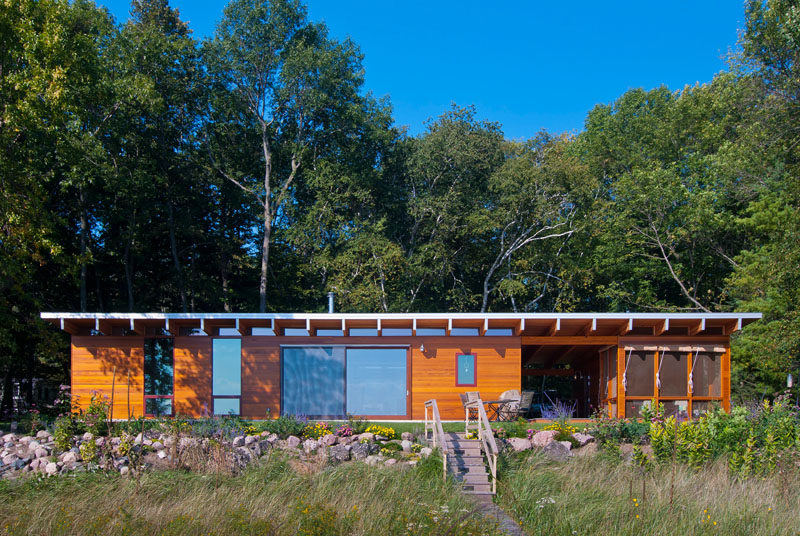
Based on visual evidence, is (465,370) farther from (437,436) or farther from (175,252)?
(175,252)

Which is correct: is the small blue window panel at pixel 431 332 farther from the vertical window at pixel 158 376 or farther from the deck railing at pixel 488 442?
the vertical window at pixel 158 376

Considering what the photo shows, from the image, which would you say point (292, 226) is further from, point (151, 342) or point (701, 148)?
point (701, 148)

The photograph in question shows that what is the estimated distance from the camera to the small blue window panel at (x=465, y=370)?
1470cm

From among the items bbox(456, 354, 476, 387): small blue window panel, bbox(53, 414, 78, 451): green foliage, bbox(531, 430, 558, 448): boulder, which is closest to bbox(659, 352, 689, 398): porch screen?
bbox(531, 430, 558, 448): boulder

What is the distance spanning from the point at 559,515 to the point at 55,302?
17.7 meters

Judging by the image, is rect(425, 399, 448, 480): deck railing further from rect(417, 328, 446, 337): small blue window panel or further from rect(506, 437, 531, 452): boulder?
rect(417, 328, 446, 337): small blue window panel

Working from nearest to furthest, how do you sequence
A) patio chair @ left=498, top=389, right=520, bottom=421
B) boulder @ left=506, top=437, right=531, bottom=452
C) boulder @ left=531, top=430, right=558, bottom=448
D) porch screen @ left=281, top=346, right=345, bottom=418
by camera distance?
1. boulder @ left=506, top=437, right=531, bottom=452
2. boulder @ left=531, top=430, right=558, bottom=448
3. patio chair @ left=498, top=389, right=520, bottom=421
4. porch screen @ left=281, top=346, right=345, bottom=418

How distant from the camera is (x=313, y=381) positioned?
48.4 feet

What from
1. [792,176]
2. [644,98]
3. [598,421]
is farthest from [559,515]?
[644,98]

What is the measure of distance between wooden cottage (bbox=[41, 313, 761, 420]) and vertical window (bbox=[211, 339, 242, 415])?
21 millimetres

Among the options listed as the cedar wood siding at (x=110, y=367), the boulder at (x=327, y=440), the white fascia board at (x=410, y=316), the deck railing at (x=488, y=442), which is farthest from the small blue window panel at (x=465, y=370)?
the cedar wood siding at (x=110, y=367)

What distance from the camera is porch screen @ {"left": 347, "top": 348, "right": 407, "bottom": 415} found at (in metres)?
14.7

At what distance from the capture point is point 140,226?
21.0 meters

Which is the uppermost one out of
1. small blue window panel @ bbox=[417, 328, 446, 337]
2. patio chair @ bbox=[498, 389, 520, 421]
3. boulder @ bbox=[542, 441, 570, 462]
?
small blue window panel @ bbox=[417, 328, 446, 337]
